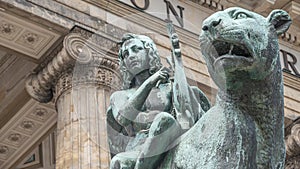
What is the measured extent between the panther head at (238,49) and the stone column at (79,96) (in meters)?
6.38

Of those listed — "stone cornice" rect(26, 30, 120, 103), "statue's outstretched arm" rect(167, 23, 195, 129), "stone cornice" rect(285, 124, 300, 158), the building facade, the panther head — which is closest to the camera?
the panther head

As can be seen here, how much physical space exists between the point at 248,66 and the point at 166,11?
9.89 m

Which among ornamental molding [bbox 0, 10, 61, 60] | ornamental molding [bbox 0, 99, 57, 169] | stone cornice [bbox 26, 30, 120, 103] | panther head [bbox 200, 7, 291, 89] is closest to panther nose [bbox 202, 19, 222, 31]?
panther head [bbox 200, 7, 291, 89]

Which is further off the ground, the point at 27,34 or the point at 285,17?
the point at 27,34

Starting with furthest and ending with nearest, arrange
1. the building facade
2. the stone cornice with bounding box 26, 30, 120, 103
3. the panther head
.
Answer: the stone cornice with bounding box 26, 30, 120, 103 < the building facade < the panther head

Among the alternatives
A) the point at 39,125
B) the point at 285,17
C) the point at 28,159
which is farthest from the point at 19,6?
the point at 285,17

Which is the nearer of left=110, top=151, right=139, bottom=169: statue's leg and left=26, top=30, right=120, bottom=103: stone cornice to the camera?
left=110, top=151, right=139, bottom=169: statue's leg

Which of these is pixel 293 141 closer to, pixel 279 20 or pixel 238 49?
pixel 279 20

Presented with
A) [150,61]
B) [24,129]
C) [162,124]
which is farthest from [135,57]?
[24,129]

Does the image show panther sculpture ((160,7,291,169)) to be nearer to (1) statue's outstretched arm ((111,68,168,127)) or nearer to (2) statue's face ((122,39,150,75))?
(1) statue's outstretched arm ((111,68,168,127))

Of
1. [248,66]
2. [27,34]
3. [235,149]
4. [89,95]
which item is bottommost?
[235,149]

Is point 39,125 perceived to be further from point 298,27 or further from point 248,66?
point 248,66

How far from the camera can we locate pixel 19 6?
1080 centimetres

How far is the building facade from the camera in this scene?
10.3m
